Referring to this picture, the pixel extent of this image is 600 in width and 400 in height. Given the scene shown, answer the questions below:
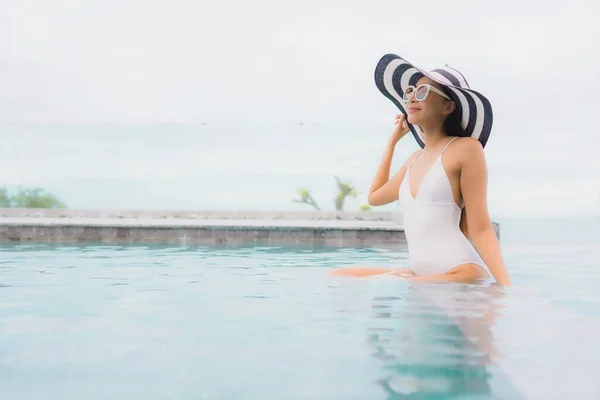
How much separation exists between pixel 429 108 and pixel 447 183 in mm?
353

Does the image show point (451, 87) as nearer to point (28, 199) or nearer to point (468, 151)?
point (468, 151)

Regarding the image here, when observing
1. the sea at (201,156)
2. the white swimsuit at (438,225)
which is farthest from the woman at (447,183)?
the sea at (201,156)

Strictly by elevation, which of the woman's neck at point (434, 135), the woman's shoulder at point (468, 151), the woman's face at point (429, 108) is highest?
the woman's face at point (429, 108)

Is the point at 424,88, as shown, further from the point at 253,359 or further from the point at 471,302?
the point at 253,359

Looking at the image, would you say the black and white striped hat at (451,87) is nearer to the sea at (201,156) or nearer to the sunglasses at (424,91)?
the sunglasses at (424,91)

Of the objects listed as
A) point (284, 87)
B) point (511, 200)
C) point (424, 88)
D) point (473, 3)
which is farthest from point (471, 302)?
point (284, 87)

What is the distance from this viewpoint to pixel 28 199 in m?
19.2

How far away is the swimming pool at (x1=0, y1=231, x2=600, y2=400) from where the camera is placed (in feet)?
5.60

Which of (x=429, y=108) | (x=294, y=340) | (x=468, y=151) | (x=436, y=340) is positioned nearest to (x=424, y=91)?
(x=429, y=108)

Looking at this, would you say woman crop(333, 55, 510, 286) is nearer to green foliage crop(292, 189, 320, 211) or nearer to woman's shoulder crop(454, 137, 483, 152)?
woman's shoulder crop(454, 137, 483, 152)

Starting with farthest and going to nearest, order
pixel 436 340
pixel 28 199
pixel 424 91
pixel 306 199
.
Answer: pixel 306 199, pixel 28 199, pixel 424 91, pixel 436 340

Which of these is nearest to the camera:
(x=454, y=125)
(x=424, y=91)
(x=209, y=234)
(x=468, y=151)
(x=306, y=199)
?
(x=468, y=151)

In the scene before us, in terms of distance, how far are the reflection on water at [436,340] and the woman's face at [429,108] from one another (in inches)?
29.1

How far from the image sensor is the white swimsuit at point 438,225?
8.91 feet
